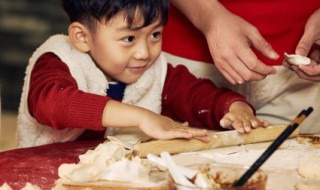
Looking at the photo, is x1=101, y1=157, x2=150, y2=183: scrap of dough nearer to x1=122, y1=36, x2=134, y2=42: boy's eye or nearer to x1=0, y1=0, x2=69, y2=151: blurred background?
x1=122, y1=36, x2=134, y2=42: boy's eye

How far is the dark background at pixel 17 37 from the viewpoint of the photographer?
16.1 feet

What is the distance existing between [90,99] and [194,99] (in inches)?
21.9

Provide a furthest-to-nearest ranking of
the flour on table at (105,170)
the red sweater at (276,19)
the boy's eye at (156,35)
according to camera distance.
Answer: the red sweater at (276,19)
the boy's eye at (156,35)
the flour on table at (105,170)

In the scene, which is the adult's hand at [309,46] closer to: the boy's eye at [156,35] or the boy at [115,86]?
the boy at [115,86]

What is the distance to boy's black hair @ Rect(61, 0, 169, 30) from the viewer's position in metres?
1.91

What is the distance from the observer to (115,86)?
219cm

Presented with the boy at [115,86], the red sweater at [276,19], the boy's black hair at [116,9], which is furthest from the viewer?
the red sweater at [276,19]

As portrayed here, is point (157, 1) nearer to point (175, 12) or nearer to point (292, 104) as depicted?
point (175, 12)

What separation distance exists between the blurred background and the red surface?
10.7 ft

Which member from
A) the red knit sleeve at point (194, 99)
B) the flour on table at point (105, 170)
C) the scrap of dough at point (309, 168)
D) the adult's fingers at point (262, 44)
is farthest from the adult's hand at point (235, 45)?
the flour on table at point (105, 170)

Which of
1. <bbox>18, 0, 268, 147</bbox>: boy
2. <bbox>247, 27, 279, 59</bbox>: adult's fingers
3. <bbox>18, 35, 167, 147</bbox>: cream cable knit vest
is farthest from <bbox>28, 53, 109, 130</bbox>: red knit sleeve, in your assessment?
<bbox>247, 27, 279, 59</bbox>: adult's fingers

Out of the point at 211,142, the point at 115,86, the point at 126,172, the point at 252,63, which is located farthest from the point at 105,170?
the point at 115,86

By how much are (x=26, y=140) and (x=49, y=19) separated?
2.83 meters

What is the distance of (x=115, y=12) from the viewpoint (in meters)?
1.92
